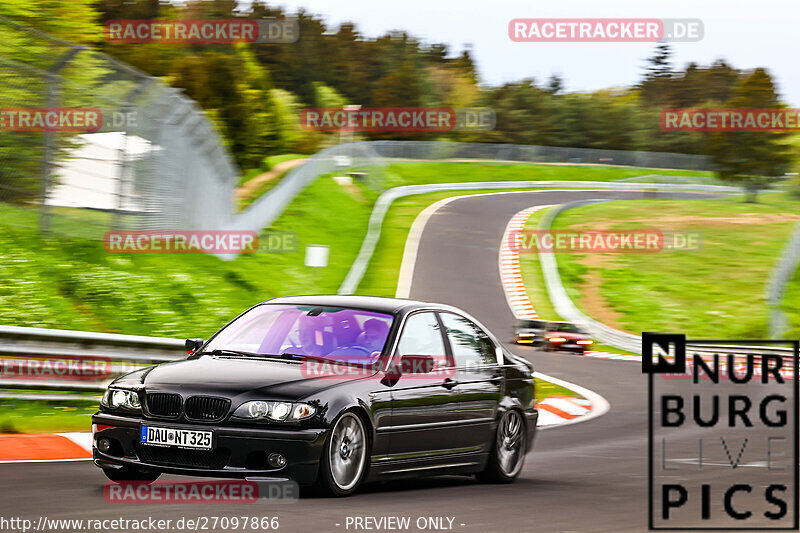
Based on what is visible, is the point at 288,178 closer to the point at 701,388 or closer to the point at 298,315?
the point at 701,388

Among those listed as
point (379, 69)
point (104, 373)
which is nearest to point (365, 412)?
point (104, 373)

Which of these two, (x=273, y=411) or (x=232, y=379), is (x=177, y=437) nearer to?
(x=232, y=379)

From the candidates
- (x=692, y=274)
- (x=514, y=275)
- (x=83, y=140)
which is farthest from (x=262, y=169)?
(x=83, y=140)

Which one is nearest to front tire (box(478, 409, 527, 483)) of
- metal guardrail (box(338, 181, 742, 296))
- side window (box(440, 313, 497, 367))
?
side window (box(440, 313, 497, 367))

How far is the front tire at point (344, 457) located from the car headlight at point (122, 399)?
4.22 feet

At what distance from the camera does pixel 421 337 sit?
29.8 feet

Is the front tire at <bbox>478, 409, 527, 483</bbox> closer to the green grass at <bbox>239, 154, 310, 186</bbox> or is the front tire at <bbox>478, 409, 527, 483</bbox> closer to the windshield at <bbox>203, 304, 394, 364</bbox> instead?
the windshield at <bbox>203, 304, 394, 364</bbox>

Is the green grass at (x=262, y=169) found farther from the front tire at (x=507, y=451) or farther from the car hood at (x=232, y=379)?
the car hood at (x=232, y=379)

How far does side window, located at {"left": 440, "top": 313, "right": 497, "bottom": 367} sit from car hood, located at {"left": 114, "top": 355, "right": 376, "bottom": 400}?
139 cm

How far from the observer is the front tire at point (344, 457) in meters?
7.59

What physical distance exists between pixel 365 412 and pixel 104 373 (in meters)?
6.07

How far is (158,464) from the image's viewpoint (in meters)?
7.68

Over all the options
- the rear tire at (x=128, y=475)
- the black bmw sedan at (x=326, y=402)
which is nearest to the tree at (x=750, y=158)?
the black bmw sedan at (x=326, y=402)

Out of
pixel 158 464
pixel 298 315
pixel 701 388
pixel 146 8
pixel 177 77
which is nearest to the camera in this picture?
pixel 158 464
